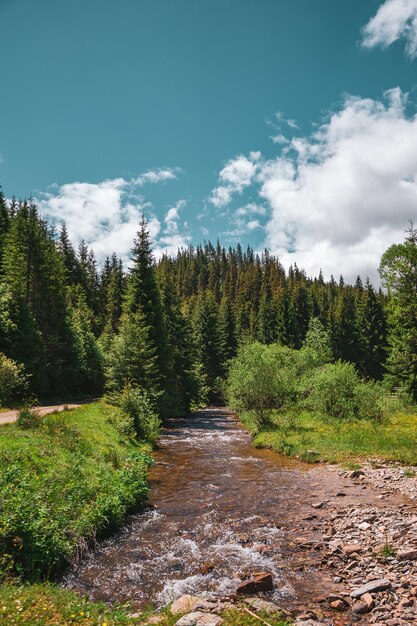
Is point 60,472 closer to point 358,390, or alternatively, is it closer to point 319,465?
point 319,465

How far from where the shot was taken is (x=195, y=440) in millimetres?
29891

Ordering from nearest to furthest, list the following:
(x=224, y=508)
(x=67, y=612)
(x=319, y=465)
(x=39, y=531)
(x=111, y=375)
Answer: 1. (x=67, y=612)
2. (x=39, y=531)
3. (x=224, y=508)
4. (x=319, y=465)
5. (x=111, y=375)

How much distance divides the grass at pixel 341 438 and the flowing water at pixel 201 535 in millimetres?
2645

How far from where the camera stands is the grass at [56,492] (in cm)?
919

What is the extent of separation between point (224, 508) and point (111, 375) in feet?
70.0

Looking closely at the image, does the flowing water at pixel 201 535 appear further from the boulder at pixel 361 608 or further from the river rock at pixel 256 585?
the boulder at pixel 361 608

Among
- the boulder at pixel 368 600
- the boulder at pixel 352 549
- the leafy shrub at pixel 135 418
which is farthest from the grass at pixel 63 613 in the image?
the leafy shrub at pixel 135 418

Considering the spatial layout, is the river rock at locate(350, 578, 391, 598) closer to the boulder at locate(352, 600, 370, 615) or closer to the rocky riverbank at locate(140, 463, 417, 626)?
the rocky riverbank at locate(140, 463, 417, 626)

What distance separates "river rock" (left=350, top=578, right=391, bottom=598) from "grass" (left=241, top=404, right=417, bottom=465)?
41.1 feet

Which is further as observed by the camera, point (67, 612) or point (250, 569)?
point (250, 569)

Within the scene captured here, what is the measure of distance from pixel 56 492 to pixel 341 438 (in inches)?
744

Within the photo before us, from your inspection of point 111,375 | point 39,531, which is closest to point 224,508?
point 39,531

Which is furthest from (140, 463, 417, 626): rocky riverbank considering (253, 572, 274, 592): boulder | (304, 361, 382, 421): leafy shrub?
(304, 361, 382, 421): leafy shrub

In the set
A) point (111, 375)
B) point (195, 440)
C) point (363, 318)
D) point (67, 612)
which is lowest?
point (195, 440)
